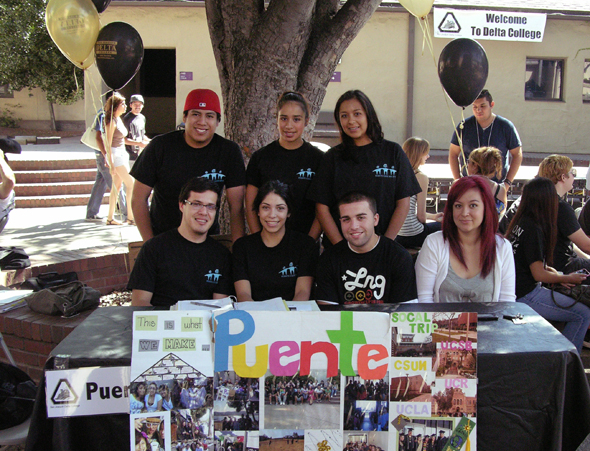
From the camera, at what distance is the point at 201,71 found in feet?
39.8

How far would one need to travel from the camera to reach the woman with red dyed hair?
9.36ft

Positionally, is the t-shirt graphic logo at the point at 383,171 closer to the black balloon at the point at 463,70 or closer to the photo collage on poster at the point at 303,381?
the photo collage on poster at the point at 303,381

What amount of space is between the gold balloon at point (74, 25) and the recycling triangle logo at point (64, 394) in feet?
11.3

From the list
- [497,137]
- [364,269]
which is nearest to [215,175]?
[364,269]

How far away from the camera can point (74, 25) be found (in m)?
4.43

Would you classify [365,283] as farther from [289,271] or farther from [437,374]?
[437,374]

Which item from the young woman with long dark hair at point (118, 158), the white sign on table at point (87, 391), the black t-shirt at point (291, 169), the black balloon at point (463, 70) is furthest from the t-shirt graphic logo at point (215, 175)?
the young woman with long dark hair at point (118, 158)

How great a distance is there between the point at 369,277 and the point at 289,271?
423 millimetres

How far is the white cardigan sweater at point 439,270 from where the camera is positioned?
2881 millimetres

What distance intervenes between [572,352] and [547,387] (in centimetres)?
16

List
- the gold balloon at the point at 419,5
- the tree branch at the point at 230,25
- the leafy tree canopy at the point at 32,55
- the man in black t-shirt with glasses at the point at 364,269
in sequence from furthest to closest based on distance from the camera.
Answer: 1. the leafy tree canopy at the point at 32,55
2. the gold balloon at the point at 419,5
3. the tree branch at the point at 230,25
4. the man in black t-shirt with glasses at the point at 364,269

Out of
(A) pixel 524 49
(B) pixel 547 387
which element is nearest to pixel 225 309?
(B) pixel 547 387

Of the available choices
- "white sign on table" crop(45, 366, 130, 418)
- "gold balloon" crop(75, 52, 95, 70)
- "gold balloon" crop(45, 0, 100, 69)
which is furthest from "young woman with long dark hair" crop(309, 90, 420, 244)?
"gold balloon" crop(75, 52, 95, 70)

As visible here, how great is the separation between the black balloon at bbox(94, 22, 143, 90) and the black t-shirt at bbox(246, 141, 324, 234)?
1.81 m
